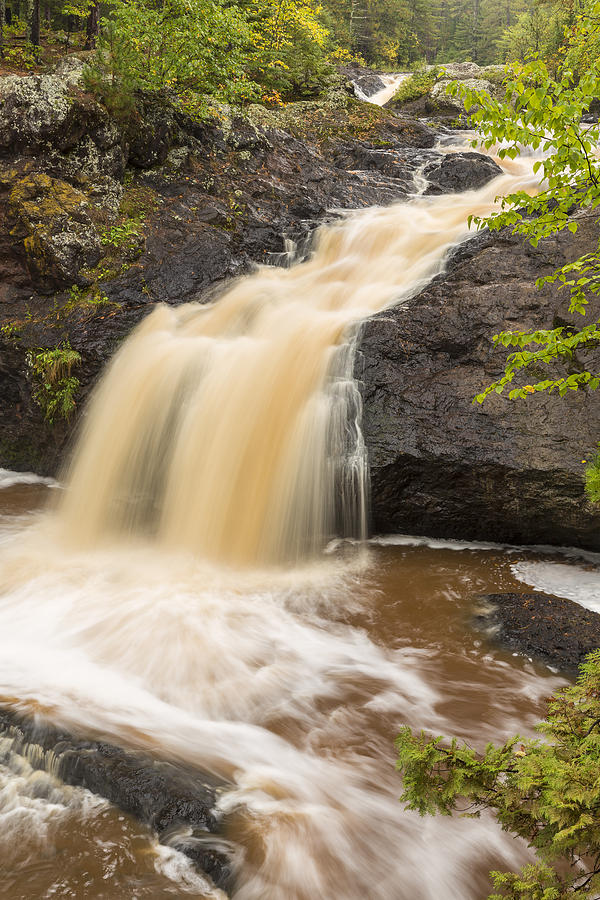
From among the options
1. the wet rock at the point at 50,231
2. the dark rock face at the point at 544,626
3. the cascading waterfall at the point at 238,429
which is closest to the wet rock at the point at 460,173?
the cascading waterfall at the point at 238,429

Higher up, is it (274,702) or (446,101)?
(446,101)

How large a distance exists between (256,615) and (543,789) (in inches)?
138

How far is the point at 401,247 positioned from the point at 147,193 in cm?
440

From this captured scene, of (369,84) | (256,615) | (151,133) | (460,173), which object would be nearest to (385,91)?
(369,84)

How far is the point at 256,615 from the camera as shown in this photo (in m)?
4.99

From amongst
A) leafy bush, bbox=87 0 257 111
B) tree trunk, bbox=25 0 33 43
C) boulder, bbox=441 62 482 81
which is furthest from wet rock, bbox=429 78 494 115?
tree trunk, bbox=25 0 33 43

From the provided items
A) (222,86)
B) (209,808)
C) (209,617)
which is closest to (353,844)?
(209,808)

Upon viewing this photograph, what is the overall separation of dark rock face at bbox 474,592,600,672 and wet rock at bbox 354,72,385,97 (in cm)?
2439

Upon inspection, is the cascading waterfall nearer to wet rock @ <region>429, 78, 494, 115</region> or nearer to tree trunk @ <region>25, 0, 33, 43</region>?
wet rock @ <region>429, 78, 494, 115</region>

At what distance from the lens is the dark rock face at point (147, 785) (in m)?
2.62

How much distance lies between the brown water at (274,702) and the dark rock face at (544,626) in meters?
0.19

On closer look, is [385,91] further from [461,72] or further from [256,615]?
[256,615]

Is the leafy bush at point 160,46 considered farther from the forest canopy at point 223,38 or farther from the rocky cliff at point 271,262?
the rocky cliff at point 271,262

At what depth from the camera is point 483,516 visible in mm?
6270
